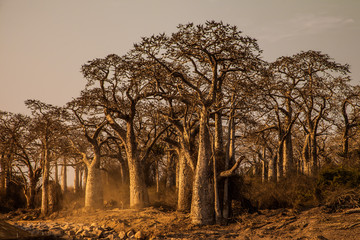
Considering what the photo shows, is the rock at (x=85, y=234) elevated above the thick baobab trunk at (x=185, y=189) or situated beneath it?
situated beneath

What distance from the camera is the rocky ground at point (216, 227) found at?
11328 millimetres

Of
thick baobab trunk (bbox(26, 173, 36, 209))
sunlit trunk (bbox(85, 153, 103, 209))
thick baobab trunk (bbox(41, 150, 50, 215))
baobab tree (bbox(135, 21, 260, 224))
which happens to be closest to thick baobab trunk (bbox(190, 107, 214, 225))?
baobab tree (bbox(135, 21, 260, 224))

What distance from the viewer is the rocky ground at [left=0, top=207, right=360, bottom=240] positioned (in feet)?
37.2

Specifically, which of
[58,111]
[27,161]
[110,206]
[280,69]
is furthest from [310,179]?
[27,161]

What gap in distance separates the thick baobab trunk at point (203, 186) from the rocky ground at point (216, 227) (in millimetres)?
498

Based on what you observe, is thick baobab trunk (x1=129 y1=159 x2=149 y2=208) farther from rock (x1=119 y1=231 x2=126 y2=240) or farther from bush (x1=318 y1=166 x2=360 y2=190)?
bush (x1=318 y1=166 x2=360 y2=190)

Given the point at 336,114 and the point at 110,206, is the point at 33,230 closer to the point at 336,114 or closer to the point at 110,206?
the point at 110,206

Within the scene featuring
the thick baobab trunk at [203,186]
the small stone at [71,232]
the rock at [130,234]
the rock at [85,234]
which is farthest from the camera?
the small stone at [71,232]

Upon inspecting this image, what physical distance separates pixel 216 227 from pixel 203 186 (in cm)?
166

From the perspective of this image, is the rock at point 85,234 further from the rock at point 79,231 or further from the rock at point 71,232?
the rock at point 71,232

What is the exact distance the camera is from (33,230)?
15.5 meters

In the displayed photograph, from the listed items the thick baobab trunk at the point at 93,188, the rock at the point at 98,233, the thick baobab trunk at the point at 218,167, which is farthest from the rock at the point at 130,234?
the thick baobab trunk at the point at 93,188

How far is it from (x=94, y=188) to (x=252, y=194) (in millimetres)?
10529

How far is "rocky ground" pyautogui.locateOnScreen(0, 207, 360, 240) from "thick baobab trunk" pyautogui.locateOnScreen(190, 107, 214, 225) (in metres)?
0.50
